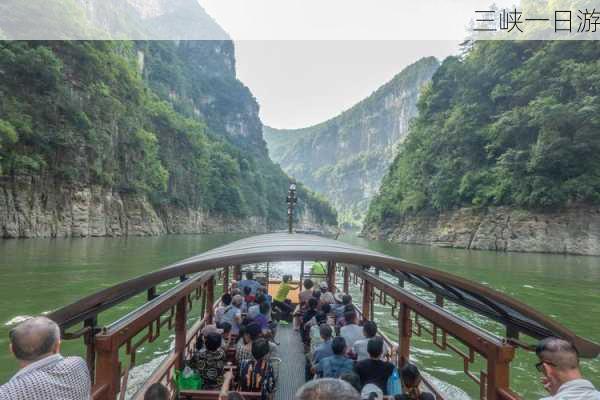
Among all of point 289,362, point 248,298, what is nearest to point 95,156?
point 248,298

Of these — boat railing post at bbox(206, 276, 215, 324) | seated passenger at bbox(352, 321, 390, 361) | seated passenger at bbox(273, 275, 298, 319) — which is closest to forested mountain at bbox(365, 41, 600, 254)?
seated passenger at bbox(273, 275, 298, 319)

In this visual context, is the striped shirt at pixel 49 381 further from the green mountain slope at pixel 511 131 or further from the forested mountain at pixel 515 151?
the green mountain slope at pixel 511 131

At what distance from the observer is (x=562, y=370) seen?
240 centimetres

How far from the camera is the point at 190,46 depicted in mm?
151000

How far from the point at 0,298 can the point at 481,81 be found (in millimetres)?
48313

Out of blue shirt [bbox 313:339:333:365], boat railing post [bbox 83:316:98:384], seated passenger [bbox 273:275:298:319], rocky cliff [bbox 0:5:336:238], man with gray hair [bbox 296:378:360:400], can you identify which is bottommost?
seated passenger [bbox 273:275:298:319]

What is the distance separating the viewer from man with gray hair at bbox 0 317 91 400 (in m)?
2.06

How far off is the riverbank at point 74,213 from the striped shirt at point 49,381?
3131 cm

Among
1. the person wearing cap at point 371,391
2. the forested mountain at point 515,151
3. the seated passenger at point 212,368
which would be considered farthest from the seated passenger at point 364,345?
the forested mountain at point 515,151

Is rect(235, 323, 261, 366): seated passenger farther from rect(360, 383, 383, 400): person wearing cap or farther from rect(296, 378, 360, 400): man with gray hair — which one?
rect(296, 378, 360, 400): man with gray hair

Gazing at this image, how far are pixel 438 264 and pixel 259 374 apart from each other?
21.9m

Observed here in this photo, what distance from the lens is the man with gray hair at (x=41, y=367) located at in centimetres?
206

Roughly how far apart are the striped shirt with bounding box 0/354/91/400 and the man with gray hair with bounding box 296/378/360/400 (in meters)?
1.54

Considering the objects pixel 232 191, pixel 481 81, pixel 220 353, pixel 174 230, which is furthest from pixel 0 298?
pixel 232 191
